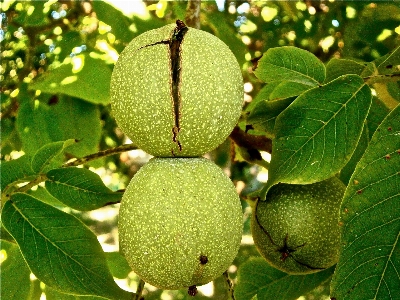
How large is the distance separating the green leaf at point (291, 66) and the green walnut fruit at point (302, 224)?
0.27 meters

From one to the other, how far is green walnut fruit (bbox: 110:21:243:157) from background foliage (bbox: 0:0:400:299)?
0.13 metres

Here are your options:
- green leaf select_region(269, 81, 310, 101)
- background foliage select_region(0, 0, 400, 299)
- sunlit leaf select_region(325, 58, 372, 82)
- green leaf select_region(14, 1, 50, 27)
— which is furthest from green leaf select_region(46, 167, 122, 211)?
green leaf select_region(14, 1, 50, 27)

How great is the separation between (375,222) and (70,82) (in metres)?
1.02

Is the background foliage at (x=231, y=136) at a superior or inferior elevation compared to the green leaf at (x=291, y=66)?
inferior

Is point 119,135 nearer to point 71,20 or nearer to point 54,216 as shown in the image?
point 71,20

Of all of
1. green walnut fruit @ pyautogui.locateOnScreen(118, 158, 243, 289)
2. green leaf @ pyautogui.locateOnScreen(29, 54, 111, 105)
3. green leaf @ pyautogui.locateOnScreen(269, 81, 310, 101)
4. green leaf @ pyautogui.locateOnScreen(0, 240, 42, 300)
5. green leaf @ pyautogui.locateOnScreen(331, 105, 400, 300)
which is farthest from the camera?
green leaf @ pyautogui.locateOnScreen(29, 54, 111, 105)

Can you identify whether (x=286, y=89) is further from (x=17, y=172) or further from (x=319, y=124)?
(x=17, y=172)

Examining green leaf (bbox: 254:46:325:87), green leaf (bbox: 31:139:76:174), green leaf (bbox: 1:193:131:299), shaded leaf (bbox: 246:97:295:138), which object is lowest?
green leaf (bbox: 1:193:131:299)

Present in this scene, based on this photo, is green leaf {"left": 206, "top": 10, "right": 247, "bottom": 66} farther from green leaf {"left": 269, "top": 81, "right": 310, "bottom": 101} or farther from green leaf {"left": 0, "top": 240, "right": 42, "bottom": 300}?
green leaf {"left": 0, "top": 240, "right": 42, "bottom": 300}

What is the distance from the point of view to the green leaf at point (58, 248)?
1157 mm

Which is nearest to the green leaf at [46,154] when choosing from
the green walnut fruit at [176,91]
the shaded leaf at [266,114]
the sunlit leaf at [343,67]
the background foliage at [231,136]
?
the background foliage at [231,136]

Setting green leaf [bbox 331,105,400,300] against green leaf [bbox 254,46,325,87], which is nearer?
green leaf [bbox 331,105,400,300]

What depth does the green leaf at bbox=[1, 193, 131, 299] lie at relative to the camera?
1157 mm

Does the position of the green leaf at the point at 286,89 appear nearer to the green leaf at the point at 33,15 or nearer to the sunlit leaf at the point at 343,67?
the sunlit leaf at the point at 343,67
